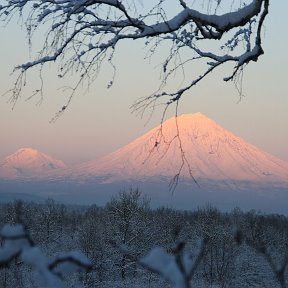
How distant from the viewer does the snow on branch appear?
63cm

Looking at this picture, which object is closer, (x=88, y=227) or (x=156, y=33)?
(x=156, y=33)

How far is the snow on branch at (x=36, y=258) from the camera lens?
0.63 metres

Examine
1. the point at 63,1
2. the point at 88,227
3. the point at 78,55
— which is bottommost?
the point at 88,227

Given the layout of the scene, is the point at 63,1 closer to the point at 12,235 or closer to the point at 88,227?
the point at 12,235

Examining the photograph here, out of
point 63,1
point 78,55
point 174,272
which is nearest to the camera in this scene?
point 174,272

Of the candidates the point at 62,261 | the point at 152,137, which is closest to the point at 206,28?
the point at 152,137

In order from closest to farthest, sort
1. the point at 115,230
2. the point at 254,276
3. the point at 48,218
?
the point at 115,230
the point at 254,276
the point at 48,218

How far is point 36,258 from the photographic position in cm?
62

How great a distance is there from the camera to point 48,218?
248ft

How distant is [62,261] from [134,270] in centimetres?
4594

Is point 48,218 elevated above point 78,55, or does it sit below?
below

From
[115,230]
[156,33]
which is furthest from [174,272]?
[115,230]

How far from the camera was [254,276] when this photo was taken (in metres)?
61.6

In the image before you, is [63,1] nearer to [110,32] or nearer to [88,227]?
[110,32]
